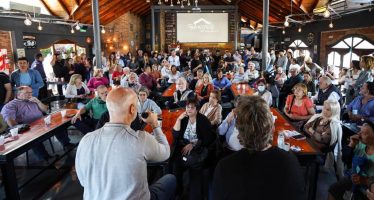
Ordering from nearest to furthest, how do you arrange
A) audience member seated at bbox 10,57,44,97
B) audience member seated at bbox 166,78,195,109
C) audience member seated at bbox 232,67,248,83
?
audience member seated at bbox 166,78,195,109
audience member seated at bbox 10,57,44,97
audience member seated at bbox 232,67,248,83

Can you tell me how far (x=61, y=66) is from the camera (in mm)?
9023

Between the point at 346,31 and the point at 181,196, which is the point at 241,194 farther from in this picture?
the point at 346,31

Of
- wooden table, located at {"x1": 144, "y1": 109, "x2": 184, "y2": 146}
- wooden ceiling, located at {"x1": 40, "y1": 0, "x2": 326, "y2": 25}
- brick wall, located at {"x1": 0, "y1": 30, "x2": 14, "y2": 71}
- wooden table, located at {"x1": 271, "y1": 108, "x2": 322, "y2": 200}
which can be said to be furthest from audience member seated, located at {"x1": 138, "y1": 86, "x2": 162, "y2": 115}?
wooden ceiling, located at {"x1": 40, "y1": 0, "x2": 326, "y2": 25}

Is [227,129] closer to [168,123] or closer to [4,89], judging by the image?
[168,123]

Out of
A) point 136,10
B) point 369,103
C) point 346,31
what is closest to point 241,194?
point 369,103

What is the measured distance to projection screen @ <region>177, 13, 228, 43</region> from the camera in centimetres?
1891

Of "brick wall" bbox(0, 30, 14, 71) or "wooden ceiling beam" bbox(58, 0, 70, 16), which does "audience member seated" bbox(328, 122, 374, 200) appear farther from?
"wooden ceiling beam" bbox(58, 0, 70, 16)

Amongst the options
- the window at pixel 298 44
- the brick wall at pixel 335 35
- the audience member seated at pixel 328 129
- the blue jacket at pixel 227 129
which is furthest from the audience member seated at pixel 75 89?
the window at pixel 298 44

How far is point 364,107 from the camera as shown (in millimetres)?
4238

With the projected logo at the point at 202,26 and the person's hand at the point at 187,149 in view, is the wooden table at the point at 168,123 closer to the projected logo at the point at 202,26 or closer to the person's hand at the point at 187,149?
the person's hand at the point at 187,149

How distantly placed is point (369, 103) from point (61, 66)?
8.11m

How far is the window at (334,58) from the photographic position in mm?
11812

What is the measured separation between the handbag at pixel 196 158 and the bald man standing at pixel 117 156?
4.55 feet

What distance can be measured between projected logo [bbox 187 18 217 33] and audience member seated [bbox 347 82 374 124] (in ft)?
50.2
